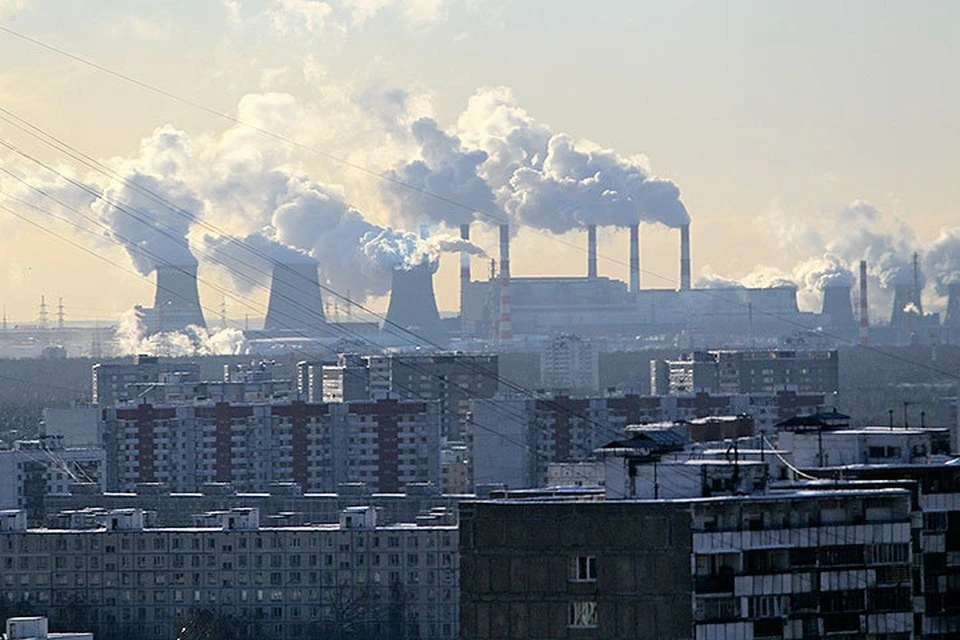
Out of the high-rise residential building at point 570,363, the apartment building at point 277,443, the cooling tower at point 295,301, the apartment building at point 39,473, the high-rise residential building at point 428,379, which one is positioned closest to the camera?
the apartment building at point 39,473

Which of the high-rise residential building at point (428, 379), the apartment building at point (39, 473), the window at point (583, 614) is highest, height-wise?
the high-rise residential building at point (428, 379)

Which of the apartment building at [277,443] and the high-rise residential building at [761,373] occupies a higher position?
the high-rise residential building at [761,373]

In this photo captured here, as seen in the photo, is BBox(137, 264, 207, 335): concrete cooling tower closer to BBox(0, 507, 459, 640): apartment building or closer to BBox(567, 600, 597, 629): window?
BBox(0, 507, 459, 640): apartment building

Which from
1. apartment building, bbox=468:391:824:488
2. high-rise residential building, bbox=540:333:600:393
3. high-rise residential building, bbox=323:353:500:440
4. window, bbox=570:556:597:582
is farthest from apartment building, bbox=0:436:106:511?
high-rise residential building, bbox=540:333:600:393

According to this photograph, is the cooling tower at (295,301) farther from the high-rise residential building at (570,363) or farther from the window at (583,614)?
the window at (583,614)

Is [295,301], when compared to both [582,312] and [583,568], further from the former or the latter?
[583,568]

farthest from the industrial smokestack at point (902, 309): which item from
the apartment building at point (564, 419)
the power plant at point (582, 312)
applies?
the apartment building at point (564, 419)

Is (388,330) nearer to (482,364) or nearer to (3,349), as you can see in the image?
(3,349)

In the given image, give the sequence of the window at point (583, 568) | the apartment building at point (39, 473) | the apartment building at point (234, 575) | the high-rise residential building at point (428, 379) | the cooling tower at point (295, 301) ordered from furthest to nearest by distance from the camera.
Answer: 1. the cooling tower at point (295, 301)
2. the high-rise residential building at point (428, 379)
3. the apartment building at point (39, 473)
4. the apartment building at point (234, 575)
5. the window at point (583, 568)
